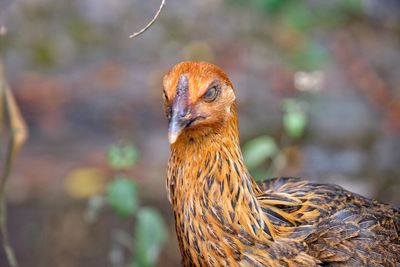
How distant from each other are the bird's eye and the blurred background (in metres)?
3.77

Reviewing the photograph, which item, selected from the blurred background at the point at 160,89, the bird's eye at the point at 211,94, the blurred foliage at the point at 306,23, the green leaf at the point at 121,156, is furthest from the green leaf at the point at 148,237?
the blurred foliage at the point at 306,23

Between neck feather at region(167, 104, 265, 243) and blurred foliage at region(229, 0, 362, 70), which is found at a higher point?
blurred foliage at region(229, 0, 362, 70)

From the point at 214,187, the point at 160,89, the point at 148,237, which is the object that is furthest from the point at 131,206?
the point at 160,89

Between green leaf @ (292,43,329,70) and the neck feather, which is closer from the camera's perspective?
the neck feather

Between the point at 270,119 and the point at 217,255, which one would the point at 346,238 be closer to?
the point at 217,255

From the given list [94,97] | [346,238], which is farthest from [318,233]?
[94,97]

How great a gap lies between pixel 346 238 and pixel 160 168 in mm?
4444

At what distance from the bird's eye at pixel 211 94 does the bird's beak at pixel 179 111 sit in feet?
0.40

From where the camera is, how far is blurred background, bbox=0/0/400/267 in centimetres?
848

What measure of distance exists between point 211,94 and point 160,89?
223 inches

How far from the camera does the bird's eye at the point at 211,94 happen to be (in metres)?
4.20

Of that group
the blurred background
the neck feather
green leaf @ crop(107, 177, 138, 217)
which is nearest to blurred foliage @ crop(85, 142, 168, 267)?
green leaf @ crop(107, 177, 138, 217)

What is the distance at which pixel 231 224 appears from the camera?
4348 millimetres

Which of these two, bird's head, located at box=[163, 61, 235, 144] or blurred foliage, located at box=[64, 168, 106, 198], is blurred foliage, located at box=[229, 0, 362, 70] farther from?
bird's head, located at box=[163, 61, 235, 144]
